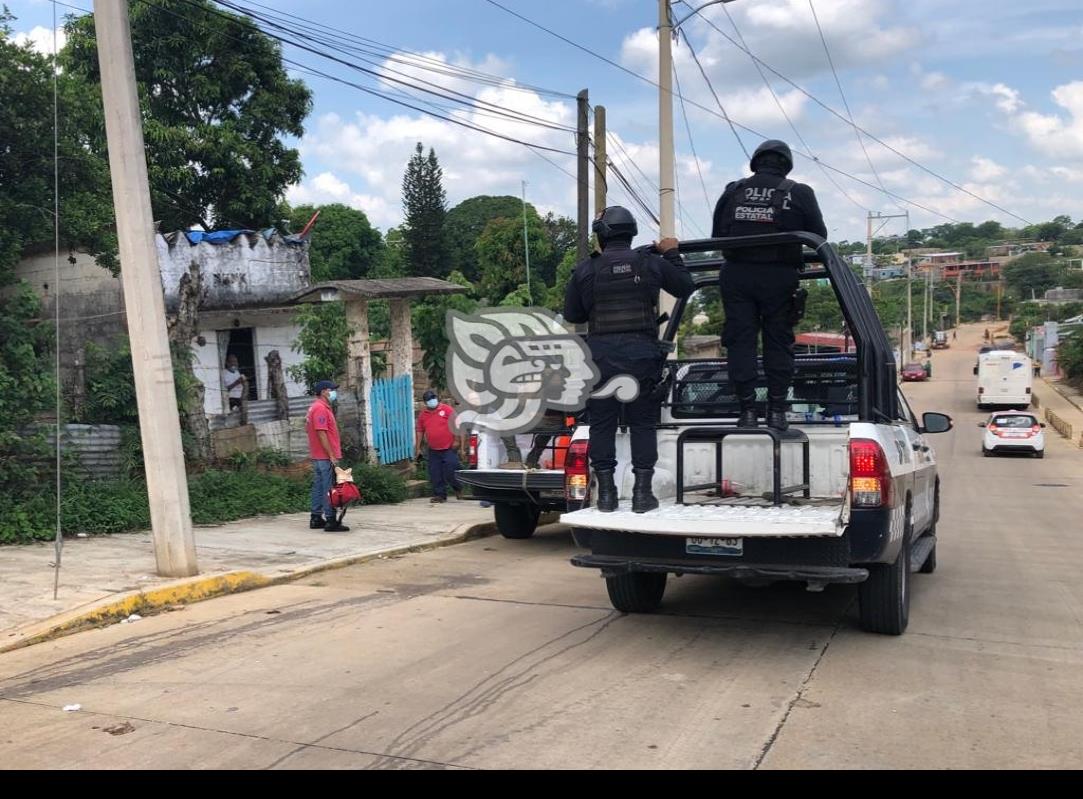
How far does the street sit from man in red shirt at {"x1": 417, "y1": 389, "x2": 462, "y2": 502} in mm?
5361

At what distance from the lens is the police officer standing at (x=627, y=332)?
6.19 metres

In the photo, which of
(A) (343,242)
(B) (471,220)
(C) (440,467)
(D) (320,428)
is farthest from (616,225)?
(B) (471,220)

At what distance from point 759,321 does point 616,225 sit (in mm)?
1217

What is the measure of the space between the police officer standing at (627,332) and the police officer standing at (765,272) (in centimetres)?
49

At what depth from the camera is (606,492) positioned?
6.32 m

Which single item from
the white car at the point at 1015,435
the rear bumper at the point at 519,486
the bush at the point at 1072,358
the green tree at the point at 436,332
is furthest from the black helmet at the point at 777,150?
the bush at the point at 1072,358

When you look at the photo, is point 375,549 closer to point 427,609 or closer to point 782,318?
point 427,609

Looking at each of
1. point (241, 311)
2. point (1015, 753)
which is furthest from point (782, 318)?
point (241, 311)

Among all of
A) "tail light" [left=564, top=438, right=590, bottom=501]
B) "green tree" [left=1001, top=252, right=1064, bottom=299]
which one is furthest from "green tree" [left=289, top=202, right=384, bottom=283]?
"green tree" [left=1001, top=252, right=1064, bottom=299]

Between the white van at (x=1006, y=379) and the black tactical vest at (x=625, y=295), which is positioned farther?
the white van at (x=1006, y=379)

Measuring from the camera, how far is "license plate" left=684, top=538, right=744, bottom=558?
5.61 m

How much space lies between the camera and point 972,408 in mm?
51500

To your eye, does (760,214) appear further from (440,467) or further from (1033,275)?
(1033,275)

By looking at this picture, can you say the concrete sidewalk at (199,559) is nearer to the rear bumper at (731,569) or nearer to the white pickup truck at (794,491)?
the white pickup truck at (794,491)
